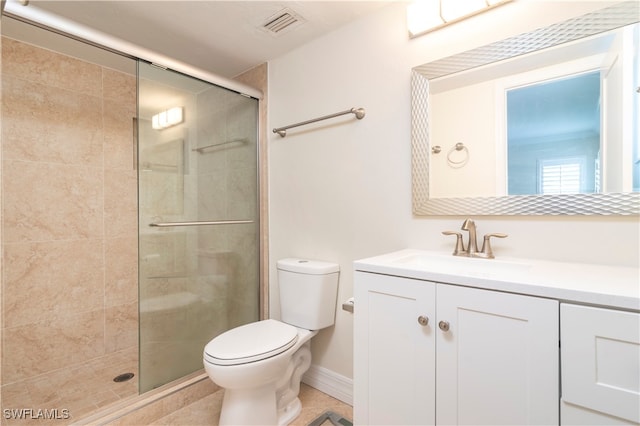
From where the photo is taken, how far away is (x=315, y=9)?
62.0 inches

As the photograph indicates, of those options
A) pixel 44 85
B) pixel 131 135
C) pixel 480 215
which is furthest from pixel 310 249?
pixel 44 85

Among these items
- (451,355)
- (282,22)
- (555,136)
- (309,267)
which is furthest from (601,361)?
(282,22)

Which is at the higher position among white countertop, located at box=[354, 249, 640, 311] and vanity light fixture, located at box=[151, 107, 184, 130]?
vanity light fixture, located at box=[151, 107, 184, 130]

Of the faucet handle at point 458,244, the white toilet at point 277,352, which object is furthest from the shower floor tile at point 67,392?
the faucet handle at point 458,244

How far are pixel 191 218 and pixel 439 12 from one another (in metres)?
1.63

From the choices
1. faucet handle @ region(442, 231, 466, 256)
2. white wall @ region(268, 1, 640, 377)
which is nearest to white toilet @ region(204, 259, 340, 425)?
white wall @ region(268, 1, 640, 377)

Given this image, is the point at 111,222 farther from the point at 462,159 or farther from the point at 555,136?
the point at 555,136

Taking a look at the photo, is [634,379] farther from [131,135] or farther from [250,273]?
[131,135]

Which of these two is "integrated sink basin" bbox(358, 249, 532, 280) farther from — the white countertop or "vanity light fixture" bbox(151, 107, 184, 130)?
"vanity light fixture" bbox(151, 107, 184, 130)

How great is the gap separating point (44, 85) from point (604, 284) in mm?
2888

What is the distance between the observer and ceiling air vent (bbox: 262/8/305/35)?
5.26 feet

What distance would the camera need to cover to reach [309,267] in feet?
5.68

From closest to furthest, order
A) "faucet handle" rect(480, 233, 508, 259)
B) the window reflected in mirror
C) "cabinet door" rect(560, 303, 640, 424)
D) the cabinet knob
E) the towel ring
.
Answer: "cabinet door" rect(560, 303, 640, 424)
the cabinet knob
the window reflected in mirror
"faucet handle" rect(480, 233, 508, 259)
the towel ring

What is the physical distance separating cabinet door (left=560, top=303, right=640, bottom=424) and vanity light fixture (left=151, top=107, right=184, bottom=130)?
1842 millimetres
